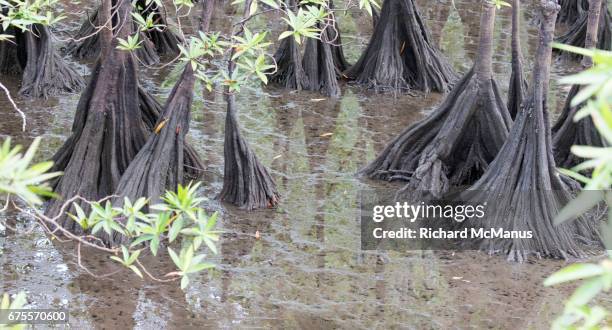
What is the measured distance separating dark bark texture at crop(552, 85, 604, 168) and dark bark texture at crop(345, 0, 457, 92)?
2267mm

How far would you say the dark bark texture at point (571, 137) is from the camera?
672cm

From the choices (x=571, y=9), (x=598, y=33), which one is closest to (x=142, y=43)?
(x=598, y=33)

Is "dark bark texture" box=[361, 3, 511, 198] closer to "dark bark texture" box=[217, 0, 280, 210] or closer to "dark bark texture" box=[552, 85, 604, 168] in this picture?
"dark bark texture" box=[552, 85, 604, 168]

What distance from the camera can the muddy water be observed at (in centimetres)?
525

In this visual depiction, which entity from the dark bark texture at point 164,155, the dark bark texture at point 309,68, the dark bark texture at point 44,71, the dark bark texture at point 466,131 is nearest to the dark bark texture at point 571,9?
the dark bark texture at point 309,68

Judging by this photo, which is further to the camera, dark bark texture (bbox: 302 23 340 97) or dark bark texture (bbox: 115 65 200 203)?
dark bark texture (bbox: 302 23 340 97)

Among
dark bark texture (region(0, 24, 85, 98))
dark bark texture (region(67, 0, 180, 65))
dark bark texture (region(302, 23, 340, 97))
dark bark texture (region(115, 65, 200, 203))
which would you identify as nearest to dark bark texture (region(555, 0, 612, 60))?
dark bark texture (region(302, 23, 340, 97))


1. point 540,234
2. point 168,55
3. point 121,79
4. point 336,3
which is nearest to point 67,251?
point 121,79

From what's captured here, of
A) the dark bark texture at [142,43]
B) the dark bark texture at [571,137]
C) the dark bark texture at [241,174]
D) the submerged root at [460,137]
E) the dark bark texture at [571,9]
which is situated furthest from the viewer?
the dark bark texture at [571,9]

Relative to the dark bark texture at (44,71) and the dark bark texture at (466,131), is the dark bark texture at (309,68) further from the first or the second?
the dark bark texture at (466,131)

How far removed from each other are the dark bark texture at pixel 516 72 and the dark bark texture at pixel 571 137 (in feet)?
1.23

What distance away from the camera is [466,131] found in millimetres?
6656

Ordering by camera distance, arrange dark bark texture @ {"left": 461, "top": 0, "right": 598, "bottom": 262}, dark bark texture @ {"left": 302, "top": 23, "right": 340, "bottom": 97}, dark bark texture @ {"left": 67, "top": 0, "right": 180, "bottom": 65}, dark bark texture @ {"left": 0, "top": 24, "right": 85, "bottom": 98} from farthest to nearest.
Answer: dark bark texture @ {"left": 67, "top": 0, "right": 180, "bottom": 65}
dark bark texture @ {"left": 302, "top": 23, "right": 340, "bottom": 97}
dark bark texture @ {"left": 0, "top": 24, "right": 85, "bottom": 98}
dark bark texture @ {"left": 461, "top": 0, "right": 598, "bottom": 262}

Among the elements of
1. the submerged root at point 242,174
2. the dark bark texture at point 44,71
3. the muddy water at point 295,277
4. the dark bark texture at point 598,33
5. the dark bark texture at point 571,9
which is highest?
the dark bark texture at point 571,9
